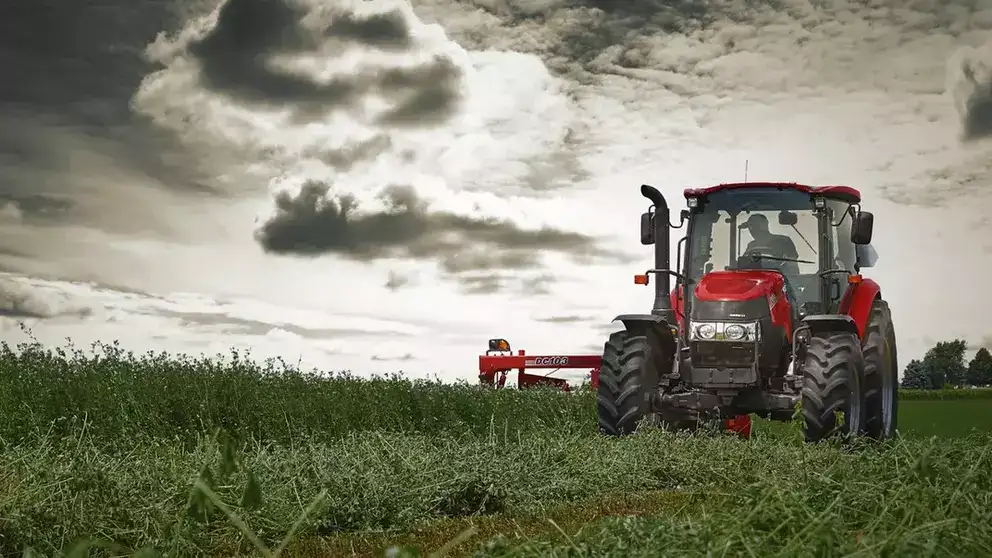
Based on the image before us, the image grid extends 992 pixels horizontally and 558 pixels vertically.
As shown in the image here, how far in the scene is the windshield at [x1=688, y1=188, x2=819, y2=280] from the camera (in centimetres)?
932

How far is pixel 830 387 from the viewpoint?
8.20 metres

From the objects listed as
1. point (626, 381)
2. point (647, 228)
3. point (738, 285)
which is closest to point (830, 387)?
point (738, 285)

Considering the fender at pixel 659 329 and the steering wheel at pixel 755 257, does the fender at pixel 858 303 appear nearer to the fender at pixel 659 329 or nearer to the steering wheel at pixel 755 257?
the steering wheel at pixel 755 257

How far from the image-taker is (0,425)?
325 inches

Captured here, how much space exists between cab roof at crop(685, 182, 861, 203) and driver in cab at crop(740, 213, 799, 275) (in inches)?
13.2

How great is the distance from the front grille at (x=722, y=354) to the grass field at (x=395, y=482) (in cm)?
79

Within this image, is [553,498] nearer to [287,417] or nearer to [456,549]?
[456,549]

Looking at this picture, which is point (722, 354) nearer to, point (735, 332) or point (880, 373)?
point (735, 332)

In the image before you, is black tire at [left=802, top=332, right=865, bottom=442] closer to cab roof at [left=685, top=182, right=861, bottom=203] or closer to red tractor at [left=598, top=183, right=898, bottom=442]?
red tractor at [left=598, top=183, right=898, bottom=442]

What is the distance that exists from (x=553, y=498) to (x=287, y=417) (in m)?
4.36

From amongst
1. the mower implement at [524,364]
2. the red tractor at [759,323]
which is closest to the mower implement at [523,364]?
the mower implement at [524,364]

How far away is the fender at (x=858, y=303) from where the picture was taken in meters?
9.36

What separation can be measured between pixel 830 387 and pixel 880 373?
120cm

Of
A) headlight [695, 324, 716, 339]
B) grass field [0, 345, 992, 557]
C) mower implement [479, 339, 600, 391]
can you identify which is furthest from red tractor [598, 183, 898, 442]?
mower implement [479, 339, 600, 391]
